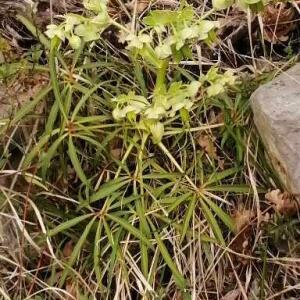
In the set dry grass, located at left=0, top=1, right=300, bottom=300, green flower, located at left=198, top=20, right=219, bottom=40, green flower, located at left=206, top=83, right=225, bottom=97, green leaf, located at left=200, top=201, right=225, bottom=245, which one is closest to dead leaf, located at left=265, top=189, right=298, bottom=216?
dry grass, located at left=0, top=1, right=300, bottom=300

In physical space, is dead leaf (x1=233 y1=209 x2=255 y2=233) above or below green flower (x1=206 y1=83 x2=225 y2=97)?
below

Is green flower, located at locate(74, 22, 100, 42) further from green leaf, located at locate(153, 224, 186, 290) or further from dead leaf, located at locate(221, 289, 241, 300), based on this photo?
dead leaf, located at locate(221, 289, 241, 300)

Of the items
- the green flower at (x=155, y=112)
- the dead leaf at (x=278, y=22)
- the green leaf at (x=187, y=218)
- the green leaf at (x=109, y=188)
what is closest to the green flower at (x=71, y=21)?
the green flower at (x=155, y=112)

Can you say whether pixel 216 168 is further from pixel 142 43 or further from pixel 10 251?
pixel 10 251

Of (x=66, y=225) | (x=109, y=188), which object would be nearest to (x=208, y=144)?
(x=109, y=188)

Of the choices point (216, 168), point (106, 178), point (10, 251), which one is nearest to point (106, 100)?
point (106, 178)
